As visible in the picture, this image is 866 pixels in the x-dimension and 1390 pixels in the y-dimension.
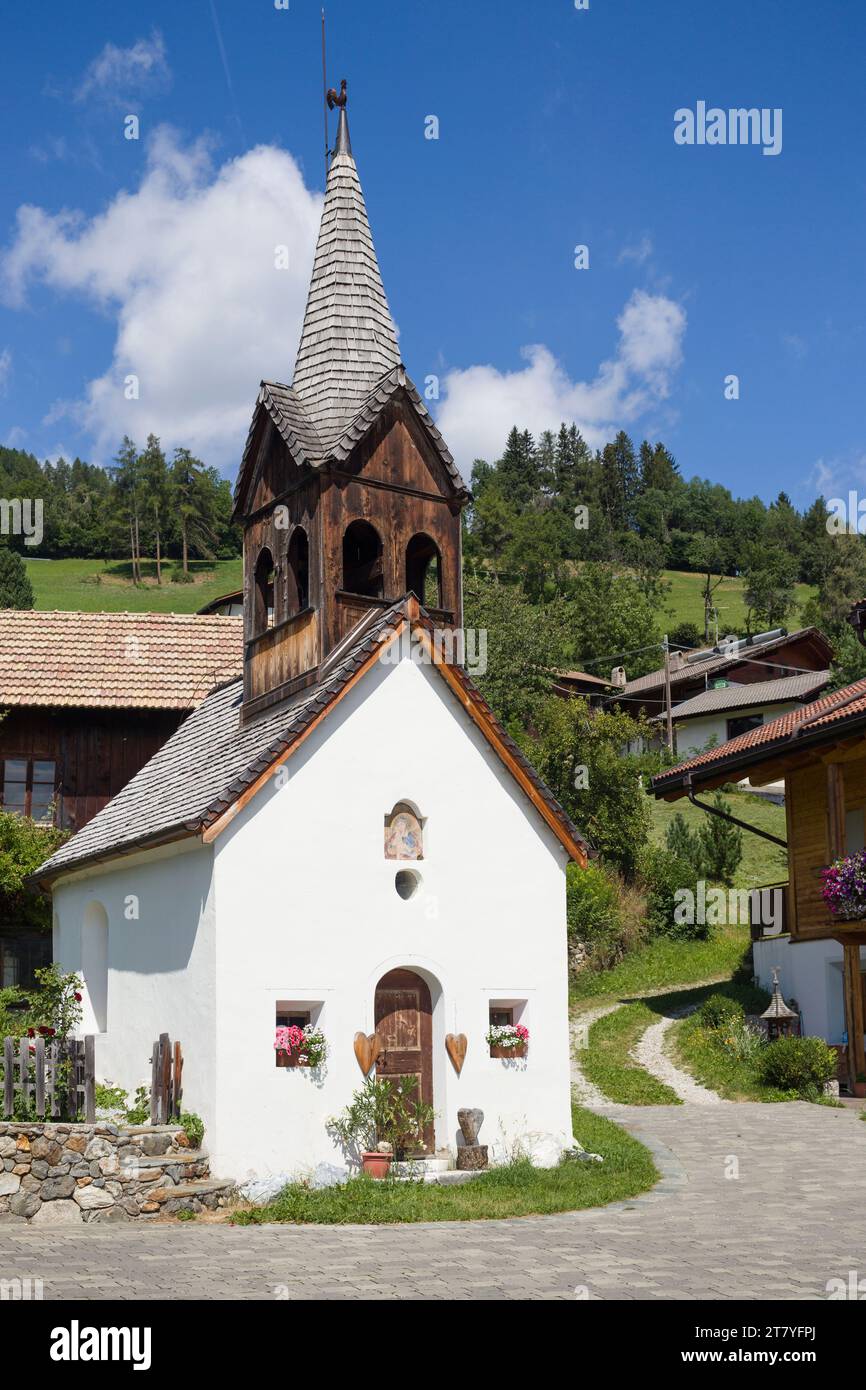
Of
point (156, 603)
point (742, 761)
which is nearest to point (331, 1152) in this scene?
point (742, 761)

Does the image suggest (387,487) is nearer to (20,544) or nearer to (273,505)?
(273,505)

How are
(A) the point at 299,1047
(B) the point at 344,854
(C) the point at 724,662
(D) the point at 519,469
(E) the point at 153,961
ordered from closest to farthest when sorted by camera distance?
(A) the point at 299,1047
(B) the point at 344,854
(E) the point at 153,961
(C) the point at 724,662
(D) the point at 519,469

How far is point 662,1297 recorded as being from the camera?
8.95 m

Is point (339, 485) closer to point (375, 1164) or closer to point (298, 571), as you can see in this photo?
point (298, 571)

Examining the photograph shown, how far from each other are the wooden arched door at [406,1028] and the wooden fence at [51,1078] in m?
3.39

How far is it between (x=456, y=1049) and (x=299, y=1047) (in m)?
2.07

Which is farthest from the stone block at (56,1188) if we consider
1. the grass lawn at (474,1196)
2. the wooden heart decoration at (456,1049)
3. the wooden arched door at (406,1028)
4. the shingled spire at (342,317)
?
the shingled spire at (342,317)

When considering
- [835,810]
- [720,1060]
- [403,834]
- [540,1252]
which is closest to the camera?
[540,1252]

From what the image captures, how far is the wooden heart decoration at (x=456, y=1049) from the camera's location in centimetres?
1638

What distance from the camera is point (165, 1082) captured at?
15719mm

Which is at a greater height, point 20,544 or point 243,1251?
point 20,544

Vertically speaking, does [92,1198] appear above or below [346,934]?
below

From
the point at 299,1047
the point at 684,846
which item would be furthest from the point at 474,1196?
the point at 684,846

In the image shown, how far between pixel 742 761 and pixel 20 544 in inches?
3488
